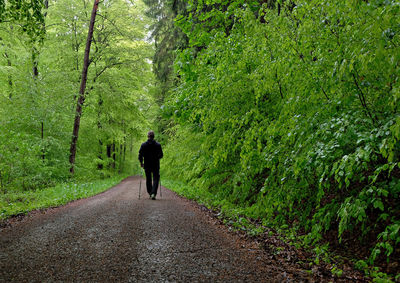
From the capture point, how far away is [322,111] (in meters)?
3.43

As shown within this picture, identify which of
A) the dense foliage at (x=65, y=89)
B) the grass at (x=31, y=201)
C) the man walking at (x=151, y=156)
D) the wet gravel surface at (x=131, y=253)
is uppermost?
the dense foliage at (x=65, y=89)

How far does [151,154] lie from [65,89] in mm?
7447

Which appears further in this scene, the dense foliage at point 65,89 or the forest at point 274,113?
the dense foliage at point 65,89

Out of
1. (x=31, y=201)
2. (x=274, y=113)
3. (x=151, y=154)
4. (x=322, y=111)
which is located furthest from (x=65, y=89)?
(x=322, y=111)

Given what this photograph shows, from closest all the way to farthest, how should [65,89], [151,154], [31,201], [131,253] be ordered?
[131,253] < [31,201] < [151,154] < [65,89]

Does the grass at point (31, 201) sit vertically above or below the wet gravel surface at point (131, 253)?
below

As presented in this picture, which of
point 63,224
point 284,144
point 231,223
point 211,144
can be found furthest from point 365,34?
point 63,224

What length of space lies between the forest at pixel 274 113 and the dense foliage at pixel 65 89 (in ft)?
0.36

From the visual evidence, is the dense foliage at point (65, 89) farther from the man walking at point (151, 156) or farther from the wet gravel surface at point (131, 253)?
the wet gravel surface at point (131, 253)

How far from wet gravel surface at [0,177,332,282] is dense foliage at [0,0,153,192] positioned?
20.4 ft

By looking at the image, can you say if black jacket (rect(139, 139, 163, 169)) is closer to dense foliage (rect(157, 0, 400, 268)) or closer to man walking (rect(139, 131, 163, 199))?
man walking (rect(139, 131, 163, 199))

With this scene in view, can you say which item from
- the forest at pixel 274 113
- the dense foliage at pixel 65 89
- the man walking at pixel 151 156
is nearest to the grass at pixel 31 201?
the forest at pixel 274 113

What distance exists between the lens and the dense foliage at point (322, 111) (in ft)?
8.77

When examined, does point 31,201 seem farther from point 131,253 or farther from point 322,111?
point 322,111
